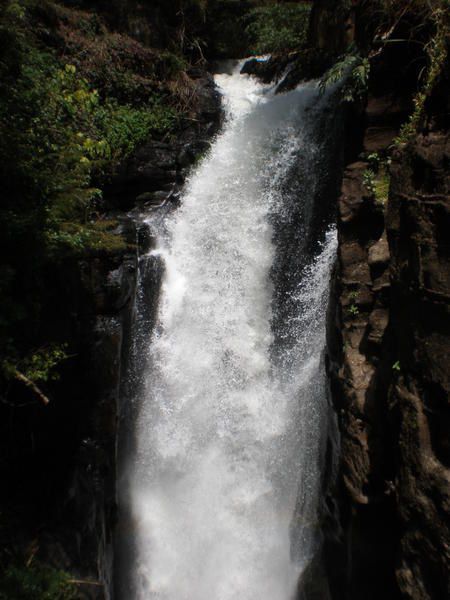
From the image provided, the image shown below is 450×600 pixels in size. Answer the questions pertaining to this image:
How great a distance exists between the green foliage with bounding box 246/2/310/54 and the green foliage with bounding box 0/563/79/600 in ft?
41.8

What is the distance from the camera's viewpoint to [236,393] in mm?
6852

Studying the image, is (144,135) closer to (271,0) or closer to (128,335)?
(128,335)

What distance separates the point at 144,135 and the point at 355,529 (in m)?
8.79

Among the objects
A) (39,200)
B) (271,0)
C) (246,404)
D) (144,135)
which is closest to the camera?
(39,200)

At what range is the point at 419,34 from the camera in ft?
17.5

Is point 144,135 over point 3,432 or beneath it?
over

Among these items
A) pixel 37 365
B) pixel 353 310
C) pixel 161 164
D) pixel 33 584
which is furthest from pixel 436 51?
pixel 33 584

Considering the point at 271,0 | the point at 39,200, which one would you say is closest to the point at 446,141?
the point at 39,200

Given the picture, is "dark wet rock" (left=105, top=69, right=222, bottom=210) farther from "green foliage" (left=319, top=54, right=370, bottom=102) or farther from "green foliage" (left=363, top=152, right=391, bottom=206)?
"green foliage" (left=363, top=152, right=391, bottom=206)

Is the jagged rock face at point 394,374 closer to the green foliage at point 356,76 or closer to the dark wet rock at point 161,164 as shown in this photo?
the green foliage at point 356,76

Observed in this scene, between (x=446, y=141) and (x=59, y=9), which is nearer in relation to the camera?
(x=446, y=141)

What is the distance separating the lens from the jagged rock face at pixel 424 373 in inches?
127

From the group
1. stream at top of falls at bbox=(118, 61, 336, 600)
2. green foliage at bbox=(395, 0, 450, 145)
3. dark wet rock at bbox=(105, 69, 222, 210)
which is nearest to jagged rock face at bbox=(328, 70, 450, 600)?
green foliage at bbox=(395, 0, 450, 145)

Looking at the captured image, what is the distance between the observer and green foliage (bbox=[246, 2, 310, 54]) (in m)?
11.8
